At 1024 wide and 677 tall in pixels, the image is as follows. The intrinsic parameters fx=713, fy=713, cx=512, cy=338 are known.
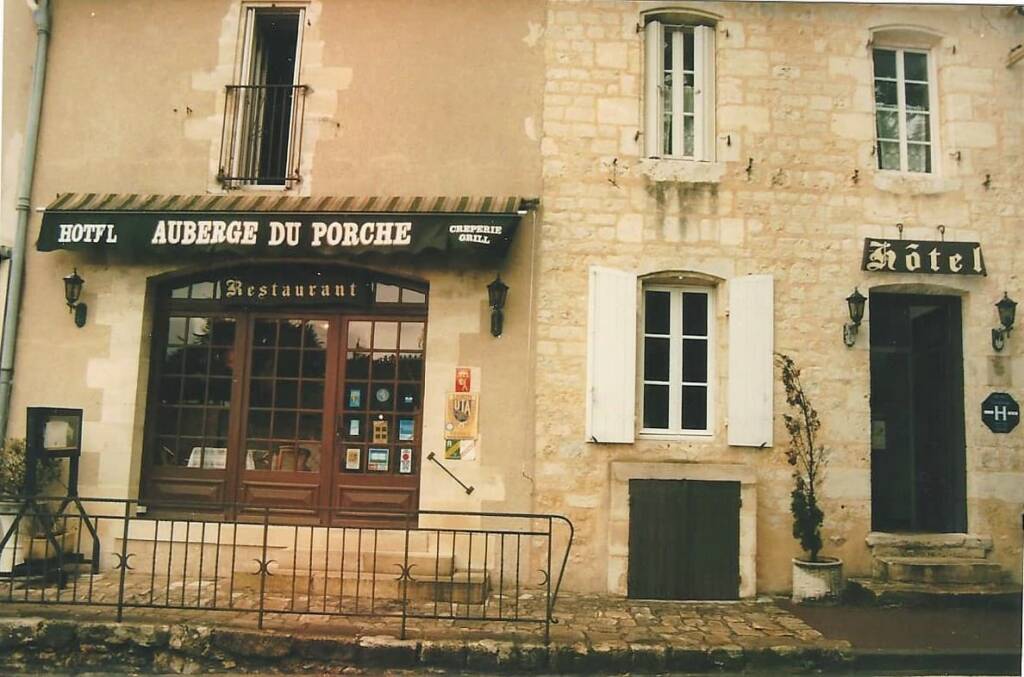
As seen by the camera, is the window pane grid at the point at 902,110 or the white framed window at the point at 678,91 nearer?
the white framed window at the point at 678,91

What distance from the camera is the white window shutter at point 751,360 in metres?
7.27

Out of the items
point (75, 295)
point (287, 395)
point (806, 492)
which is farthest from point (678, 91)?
point (75, 295)

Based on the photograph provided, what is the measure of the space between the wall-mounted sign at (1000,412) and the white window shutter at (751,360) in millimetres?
2329

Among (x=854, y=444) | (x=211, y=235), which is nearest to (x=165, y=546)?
(x=211, y=235)

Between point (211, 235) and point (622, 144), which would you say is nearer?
point (211, 235)

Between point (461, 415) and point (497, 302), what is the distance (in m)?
1.21

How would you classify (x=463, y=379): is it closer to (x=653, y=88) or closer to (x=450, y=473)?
(x=450, y=473)

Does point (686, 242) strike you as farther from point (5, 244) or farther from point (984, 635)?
point (5, 244)

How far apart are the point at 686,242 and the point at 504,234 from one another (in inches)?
77.7

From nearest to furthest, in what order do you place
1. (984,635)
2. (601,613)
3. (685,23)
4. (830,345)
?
1. (984,635)
2. (601,613)
3. (830,345)
4. (685,23)

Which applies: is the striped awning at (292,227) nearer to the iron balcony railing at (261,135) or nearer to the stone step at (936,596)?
the iron balcony railing at (261,135)

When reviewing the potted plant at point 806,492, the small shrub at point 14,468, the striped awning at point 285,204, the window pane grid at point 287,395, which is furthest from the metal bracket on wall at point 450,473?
the small shrub at point 14,468

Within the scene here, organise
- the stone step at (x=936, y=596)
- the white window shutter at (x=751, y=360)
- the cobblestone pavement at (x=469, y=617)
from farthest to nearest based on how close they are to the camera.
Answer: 1. the white window shutter at (x=751, y=360)
2. the stone step at (x=936, y=596)
3. the cobblestone pavement at (x=469, y=617)

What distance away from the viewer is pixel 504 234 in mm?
6973
